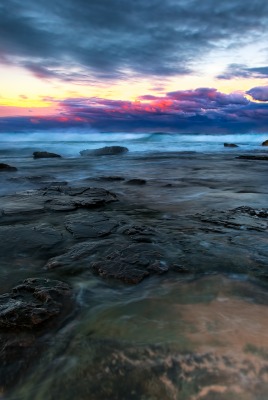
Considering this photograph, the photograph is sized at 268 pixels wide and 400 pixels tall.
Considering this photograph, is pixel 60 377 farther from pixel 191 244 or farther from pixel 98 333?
pixel 191 244

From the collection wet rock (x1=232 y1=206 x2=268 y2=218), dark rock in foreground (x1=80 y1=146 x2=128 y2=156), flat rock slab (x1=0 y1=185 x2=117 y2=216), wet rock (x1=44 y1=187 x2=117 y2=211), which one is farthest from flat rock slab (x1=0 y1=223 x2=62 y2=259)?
dark rock in foreground (x1=80 y1=146 x2=128 y2=156)

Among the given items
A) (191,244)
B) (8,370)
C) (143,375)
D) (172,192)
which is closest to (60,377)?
(8,370)

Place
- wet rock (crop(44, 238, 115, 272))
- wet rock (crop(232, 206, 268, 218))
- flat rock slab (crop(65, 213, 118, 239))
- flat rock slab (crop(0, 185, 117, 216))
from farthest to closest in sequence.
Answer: flat rock slab (crop(0, 185, 117, 216))
wet rock (crop(232, 206, 268, 218))
flat rock slab (crop(65, 213, 118, 239))
wet rock (crop(44, 238, 115, 272))

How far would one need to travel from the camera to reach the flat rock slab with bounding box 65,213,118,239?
3678 mm

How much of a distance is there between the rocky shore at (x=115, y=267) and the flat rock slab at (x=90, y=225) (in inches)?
0.5

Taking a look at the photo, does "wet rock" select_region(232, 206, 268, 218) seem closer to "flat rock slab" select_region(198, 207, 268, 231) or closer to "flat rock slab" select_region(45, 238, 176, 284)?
"flat rock slab" select_region(198, 207, 268, 231)

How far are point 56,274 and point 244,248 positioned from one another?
180 centimetres

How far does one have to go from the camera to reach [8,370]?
63.9 inches

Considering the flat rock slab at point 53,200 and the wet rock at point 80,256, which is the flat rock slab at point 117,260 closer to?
the wet rock at point 80,256

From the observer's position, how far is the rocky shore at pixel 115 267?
5.14ft

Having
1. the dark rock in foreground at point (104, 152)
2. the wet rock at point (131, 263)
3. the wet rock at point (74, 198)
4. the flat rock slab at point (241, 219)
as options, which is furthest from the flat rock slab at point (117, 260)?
the dark rock in foreground at point (104, 152)

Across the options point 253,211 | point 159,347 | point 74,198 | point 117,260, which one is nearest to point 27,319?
point 159,347

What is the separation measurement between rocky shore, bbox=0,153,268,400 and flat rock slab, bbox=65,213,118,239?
0.04 feet

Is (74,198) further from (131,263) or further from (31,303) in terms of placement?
(31,303)
